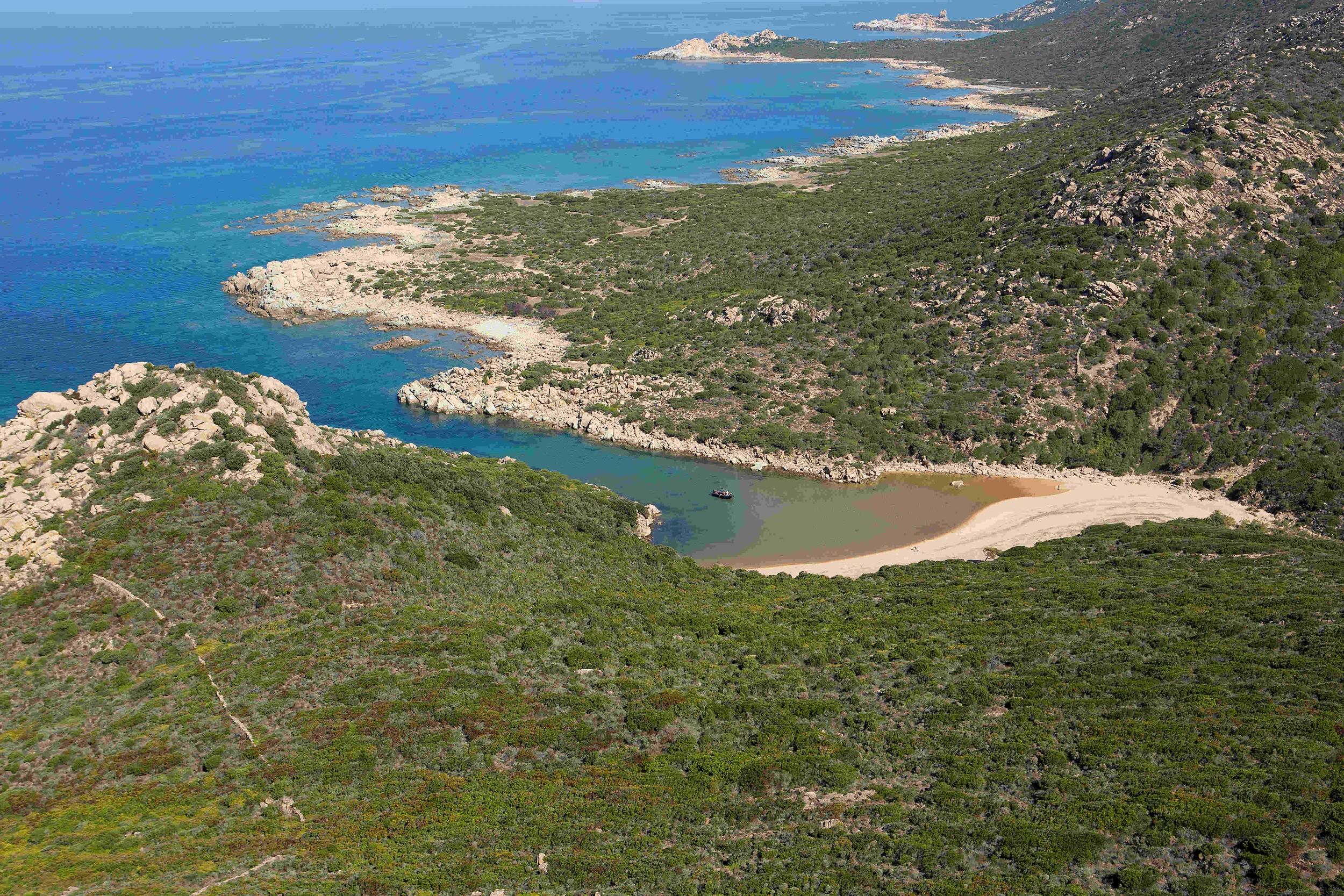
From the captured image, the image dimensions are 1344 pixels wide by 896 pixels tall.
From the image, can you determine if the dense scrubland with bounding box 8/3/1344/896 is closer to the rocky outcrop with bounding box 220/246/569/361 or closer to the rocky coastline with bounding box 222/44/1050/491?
the rocky coastline with bounding box 222/44/1050/491

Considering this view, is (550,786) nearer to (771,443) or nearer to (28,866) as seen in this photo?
(28,866)

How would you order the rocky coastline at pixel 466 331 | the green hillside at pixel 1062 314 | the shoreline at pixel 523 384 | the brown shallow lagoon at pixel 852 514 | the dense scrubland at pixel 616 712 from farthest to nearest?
the rocky coastline at pixel 466 331 < the green hillside at pixel 1062 314 < the shoreline at pixel 523 384 < the brown shallow lagoon at pixel 852 514 < the dense scrubland at pixel 616 712

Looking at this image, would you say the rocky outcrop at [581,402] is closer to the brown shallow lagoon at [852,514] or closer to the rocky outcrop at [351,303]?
the brown shallow lagoon at [852,514]

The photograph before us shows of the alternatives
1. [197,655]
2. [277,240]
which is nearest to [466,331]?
[277,240]

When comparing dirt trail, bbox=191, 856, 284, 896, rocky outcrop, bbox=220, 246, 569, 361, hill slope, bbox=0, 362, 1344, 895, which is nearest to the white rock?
hill slope, bbox=0, 362, 1344, 895

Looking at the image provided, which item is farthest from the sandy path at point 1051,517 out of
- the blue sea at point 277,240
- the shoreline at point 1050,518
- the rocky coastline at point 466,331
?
the blue sea at point 277,240
